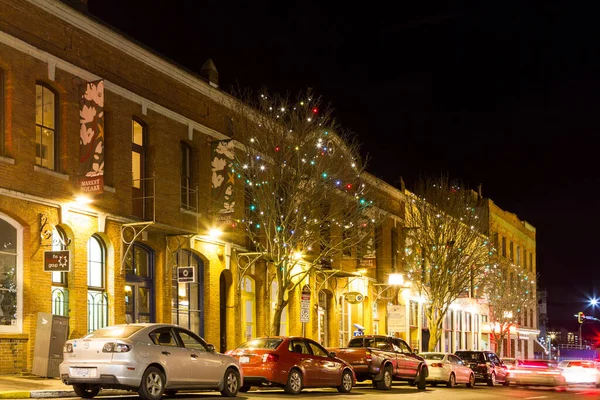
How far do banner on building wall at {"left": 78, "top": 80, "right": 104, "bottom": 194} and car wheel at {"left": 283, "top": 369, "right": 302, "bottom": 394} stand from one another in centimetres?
715

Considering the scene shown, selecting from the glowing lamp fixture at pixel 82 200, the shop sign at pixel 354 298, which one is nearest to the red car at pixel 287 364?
the glowing lamp fixture at pixel 82 200

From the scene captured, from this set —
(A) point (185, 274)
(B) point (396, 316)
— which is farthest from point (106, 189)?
(B) point (396, 316)

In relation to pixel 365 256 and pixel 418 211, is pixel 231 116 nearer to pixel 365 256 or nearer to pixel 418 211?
pixel 365 256

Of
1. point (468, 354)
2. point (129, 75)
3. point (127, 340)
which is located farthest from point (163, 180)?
point (468, 354)

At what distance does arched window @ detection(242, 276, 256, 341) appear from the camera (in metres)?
33.2

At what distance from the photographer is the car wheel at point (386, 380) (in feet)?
89.4

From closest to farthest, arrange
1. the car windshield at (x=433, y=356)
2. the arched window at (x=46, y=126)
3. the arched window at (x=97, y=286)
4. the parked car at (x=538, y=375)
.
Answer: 1. the arched window at (x=46, y=126)
2. the arched window at (x=97, y=286)
3. the car windshield at (x=433, y=356)
4. the parked car at (x=538, y=375)

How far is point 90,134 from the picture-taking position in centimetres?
2400

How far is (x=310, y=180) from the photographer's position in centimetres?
2834

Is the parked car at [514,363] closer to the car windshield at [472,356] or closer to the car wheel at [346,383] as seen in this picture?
the car windshield at [472,356]

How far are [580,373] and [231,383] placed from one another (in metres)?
23.8

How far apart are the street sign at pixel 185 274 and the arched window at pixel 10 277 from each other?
6522 millimetres

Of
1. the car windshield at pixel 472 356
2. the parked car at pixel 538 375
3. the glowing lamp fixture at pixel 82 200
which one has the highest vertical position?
the glowing lamp fixture at pixel 82 200

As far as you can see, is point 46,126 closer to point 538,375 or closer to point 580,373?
point 538,375
